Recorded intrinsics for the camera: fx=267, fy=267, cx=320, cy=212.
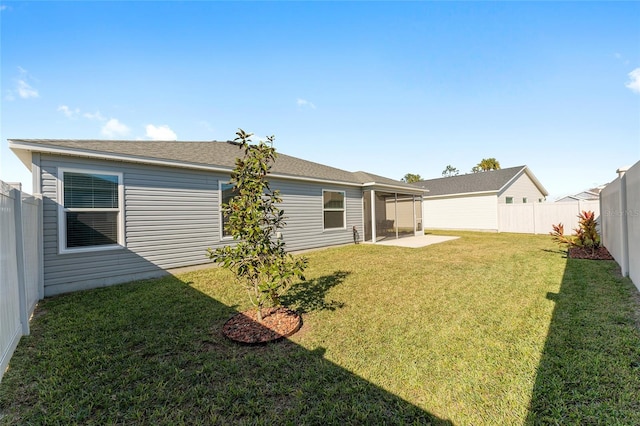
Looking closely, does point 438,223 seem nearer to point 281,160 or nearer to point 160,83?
point 281,160

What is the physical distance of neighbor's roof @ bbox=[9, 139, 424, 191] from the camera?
523cm

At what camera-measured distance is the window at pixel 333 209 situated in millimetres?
10953

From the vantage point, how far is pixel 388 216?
18984mm

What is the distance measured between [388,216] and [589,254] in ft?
38.0

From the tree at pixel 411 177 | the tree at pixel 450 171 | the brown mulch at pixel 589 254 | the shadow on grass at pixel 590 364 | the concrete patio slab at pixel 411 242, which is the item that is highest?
the tree at pixel 450 171

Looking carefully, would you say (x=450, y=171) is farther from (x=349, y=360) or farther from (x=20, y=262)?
(x=20, y=262)

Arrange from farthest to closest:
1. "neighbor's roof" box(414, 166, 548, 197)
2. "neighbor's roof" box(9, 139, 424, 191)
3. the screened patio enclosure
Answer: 1. "neighbor's roof" box(414, 166, 548, 197)
2. the screened patio enclosure
3. "neighbor's roof" box(9, 139, 424, 191)

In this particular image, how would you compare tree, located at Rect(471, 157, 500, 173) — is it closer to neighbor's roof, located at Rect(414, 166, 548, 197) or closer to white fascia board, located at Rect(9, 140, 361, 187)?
neighbor's roof, located at Rect(414, 166, 548, 197)

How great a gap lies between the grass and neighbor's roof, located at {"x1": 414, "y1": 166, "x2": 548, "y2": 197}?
1493cm

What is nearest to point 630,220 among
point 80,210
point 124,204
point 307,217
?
point 307,217

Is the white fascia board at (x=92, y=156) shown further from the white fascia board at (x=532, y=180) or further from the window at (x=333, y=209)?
the white fascia board at (x=532, y=180)

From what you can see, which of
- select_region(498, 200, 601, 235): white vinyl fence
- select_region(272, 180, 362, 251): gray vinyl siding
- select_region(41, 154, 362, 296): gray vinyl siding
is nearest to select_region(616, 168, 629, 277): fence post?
select_region(272, 180, 362, 251): gray vinyl siding

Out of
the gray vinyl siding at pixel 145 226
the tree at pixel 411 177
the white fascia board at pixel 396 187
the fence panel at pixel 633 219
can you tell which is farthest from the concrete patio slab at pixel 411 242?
the tree at pixel 411 177

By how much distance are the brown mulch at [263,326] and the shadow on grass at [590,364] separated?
2.51 m
